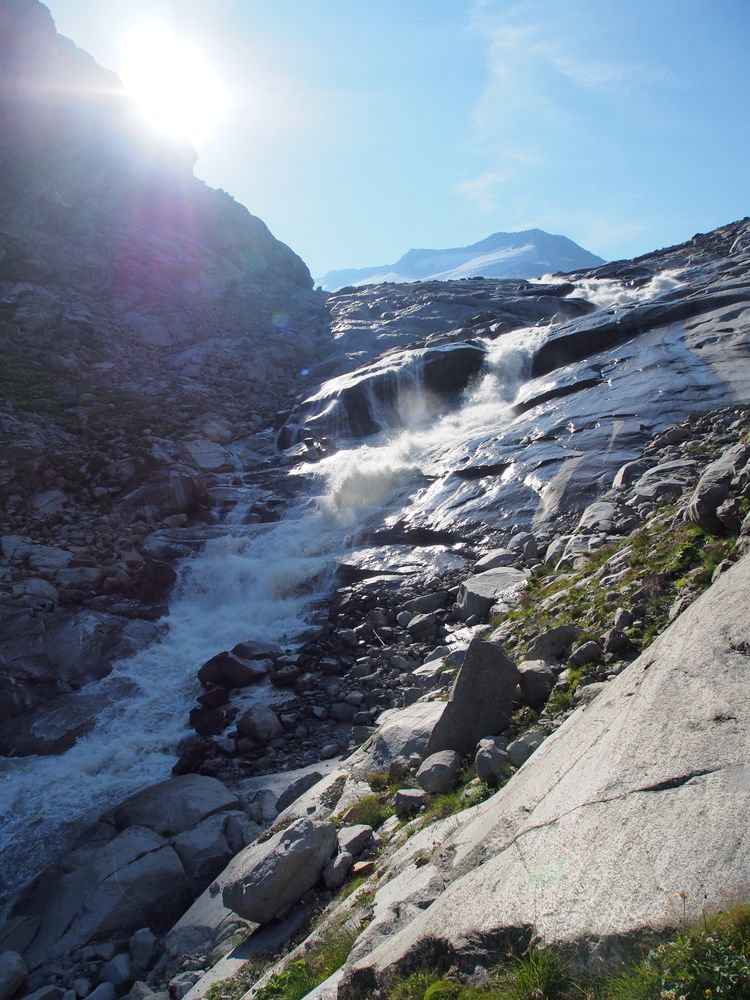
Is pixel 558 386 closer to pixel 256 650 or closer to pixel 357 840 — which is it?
pixel 256 650

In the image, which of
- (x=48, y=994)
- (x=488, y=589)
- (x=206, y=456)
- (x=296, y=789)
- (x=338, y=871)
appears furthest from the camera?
(x=206, y=456)

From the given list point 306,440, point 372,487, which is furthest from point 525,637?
point 306,440

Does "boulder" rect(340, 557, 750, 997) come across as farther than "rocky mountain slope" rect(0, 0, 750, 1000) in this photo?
No

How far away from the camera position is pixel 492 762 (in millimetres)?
5430

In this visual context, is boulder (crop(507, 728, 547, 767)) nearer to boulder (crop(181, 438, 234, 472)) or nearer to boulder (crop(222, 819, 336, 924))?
→ boulder (crop(222, 819, 336, 924))

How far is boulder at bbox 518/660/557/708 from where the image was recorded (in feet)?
21.0

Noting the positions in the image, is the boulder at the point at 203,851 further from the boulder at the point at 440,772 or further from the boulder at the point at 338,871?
the boulder at the point at 440,772

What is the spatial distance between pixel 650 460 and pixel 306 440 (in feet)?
55.4

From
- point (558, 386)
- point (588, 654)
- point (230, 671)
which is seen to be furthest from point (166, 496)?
point (588, 654)

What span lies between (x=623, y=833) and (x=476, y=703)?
336 centimetres

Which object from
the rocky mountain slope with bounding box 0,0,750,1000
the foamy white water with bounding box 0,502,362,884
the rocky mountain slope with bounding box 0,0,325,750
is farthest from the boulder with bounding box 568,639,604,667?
the rocky mountain slope with bounding box 0,0,325,750

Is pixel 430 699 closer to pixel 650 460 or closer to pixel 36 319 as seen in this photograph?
pixel 650 460

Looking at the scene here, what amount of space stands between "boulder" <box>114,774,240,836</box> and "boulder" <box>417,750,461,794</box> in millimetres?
5232

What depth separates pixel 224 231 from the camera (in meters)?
59.3
